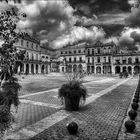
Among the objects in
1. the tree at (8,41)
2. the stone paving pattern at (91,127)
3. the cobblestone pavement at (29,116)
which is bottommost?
the stone paving pattern at (91,127)

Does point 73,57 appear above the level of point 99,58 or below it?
above

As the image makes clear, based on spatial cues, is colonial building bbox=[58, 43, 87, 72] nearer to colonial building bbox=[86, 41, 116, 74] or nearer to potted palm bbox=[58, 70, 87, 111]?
colonial building bbox=[86, 41, 116, 74]

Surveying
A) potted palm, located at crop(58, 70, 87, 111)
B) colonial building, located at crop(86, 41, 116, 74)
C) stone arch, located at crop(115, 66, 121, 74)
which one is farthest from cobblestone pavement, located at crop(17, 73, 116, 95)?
colonial building, located at crop(86, 41, 116, 74)

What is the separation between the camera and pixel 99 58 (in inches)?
2475

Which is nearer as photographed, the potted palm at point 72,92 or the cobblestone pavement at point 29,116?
the cobblestone pavement at point 29,116

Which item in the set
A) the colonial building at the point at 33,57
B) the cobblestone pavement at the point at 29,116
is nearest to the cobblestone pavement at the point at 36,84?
the cobblestone pavement at the point at 29,116

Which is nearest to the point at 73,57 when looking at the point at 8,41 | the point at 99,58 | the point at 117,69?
the point at 99,58

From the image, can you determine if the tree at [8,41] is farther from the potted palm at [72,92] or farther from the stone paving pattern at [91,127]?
the potted palm at [72,92]

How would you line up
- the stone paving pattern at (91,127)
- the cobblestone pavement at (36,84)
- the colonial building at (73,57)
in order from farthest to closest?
the colonial building at (73,57) < the cobblestone pavement at (36,84) < the stone paving pattern at (91,127)

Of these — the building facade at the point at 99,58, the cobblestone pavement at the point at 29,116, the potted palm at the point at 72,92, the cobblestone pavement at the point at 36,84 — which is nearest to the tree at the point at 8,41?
the cobblestone pavement at the point at 36,84

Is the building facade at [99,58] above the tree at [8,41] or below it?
above

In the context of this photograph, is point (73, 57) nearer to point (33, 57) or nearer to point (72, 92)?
point (33, 57)

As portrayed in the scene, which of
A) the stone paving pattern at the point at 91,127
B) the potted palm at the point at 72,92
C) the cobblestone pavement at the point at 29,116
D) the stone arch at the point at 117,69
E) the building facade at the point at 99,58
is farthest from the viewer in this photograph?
the stone arch at the point at 117,69

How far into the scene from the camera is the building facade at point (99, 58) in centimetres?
5628
